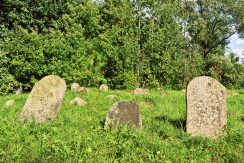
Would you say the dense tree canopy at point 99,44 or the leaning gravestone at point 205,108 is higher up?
the dense tree canopy at point 99,44

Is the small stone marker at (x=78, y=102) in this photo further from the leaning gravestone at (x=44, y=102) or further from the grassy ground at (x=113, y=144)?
the grassy ground at (x=113, y=144)

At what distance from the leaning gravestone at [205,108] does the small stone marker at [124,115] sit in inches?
63.9

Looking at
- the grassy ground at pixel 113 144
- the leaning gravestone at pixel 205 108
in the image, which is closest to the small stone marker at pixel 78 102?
the grassy ground at pixel 113 144

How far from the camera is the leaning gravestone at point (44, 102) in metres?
11.3

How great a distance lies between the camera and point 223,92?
31.5ft

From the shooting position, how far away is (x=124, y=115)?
9.99m

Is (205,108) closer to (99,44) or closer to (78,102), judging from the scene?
(78,102)

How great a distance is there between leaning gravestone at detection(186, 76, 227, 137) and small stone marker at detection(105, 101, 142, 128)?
1.62 metres

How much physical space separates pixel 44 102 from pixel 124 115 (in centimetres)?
329

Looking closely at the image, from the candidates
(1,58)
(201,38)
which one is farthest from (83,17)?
(201,38)

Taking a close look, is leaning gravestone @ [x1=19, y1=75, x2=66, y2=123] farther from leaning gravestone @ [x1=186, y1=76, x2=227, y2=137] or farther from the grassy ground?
leaning gravestone @ [x1=186, y1=76, x2=227, y2=137]

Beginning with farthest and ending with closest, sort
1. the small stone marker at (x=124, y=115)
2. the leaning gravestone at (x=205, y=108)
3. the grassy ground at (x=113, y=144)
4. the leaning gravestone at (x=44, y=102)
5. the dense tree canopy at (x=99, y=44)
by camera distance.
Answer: the dense tree canopy at (x=99, y=44) < the leaning gravestone at (x=44, y=102) < the small stone marker at (x=124, y=115) < the leaning gravestone at (x=205, y=108) < the grassy ground at (x=113, y=144)

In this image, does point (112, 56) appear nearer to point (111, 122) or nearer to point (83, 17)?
point (83, 17)

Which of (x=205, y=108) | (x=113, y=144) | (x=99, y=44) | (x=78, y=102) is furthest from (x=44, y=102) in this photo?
(x=99, y=44)
